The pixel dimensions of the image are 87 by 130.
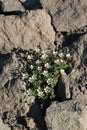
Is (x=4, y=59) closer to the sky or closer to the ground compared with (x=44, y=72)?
closer to the sky

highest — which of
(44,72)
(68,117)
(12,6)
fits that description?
(12,6)

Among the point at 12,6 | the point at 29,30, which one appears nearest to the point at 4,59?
the point at 29,30

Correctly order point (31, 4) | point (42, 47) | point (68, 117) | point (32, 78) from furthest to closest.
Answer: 1. point (31, 4)
2. point (42, 47)
3. point (32, 78)
4. point (68, 117)

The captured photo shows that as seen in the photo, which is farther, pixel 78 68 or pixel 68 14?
pixel 68 14

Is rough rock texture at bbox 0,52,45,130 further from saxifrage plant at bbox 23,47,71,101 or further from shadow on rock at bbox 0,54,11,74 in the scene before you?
shadow on rock at bbox 0,54,11,74

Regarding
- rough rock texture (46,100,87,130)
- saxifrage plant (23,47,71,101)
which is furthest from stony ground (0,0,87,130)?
saxifrage plant (23,47,71,101)

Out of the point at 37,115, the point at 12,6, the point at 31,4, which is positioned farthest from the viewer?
the point at 31,4

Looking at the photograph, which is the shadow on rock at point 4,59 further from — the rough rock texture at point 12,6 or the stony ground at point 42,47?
the rough rock texture at point 12,6

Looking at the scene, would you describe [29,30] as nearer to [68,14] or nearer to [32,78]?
[68,14]
